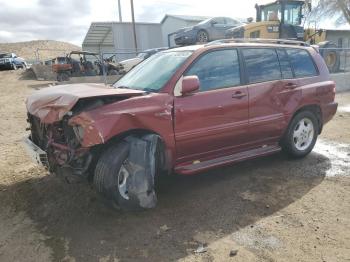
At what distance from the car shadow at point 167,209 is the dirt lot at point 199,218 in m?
0.01

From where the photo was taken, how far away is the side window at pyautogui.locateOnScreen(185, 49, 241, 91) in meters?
4.52

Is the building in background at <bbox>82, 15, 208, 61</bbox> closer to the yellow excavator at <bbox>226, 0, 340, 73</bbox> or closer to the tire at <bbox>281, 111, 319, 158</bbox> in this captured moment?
the yellow excavator at <bbox>226, 0, 340, 73</bbox>

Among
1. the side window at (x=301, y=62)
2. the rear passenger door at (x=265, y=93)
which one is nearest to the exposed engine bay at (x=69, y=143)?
the rear passenger door at (x=265, y=93)

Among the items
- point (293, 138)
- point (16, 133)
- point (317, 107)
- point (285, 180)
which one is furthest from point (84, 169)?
point (16, 133)

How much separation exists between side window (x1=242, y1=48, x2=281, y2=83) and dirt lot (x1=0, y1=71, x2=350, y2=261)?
4.45ft

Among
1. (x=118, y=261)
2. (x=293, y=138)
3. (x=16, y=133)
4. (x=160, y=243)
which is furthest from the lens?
(x=16, y=133)

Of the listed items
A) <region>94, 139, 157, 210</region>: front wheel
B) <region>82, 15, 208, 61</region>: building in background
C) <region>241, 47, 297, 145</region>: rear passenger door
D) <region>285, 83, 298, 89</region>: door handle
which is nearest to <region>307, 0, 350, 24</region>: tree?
<region>82, 15, 208, 61</region>: building in background

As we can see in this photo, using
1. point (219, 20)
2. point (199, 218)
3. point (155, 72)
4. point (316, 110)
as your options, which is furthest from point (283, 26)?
point (199, 218)

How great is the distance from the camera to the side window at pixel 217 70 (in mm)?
4516

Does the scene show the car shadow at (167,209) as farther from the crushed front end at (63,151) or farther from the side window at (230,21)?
the side window at (230,21)

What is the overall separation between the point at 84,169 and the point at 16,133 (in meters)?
4.90

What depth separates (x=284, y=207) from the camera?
412cm

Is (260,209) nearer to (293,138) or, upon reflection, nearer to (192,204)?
(192,204)

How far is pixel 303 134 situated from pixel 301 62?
3.72 ft
